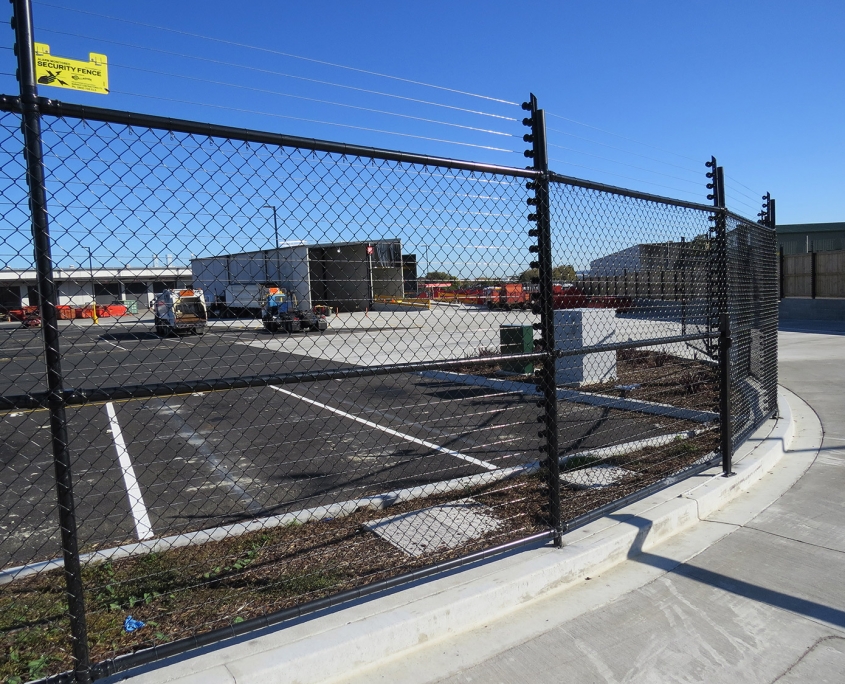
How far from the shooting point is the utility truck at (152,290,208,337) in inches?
117

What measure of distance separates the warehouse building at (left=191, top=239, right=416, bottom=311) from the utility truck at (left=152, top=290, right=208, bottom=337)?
3.1 inches

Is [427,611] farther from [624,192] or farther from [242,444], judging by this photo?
[242,444]

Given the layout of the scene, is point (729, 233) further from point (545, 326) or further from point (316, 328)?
point (316, 328)

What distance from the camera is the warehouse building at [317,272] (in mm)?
A: 2963

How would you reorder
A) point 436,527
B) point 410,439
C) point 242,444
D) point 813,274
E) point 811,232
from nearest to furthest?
point 436,527 < point 410,439 < point 242,444 < point 813,274 < point 811,232

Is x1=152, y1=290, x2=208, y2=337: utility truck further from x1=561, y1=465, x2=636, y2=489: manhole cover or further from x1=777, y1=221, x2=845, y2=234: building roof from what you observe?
x1=777, y1=221, x2=845, y2=234: building roof

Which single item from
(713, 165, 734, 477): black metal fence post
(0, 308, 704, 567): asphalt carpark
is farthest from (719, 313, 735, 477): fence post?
(0, 308, 704, 567): asphalt carpark

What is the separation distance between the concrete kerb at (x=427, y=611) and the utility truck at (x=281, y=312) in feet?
4.81

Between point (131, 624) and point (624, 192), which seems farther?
point (624, 192)

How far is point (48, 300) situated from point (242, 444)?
5986mm

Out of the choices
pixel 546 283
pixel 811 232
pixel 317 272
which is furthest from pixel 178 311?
pixel 811 232

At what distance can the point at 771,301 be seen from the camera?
8102 millimetres

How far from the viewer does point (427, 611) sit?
10.4 ft

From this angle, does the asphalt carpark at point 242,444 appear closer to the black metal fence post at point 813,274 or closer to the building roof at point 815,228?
the black metal fence post at point 813,274
